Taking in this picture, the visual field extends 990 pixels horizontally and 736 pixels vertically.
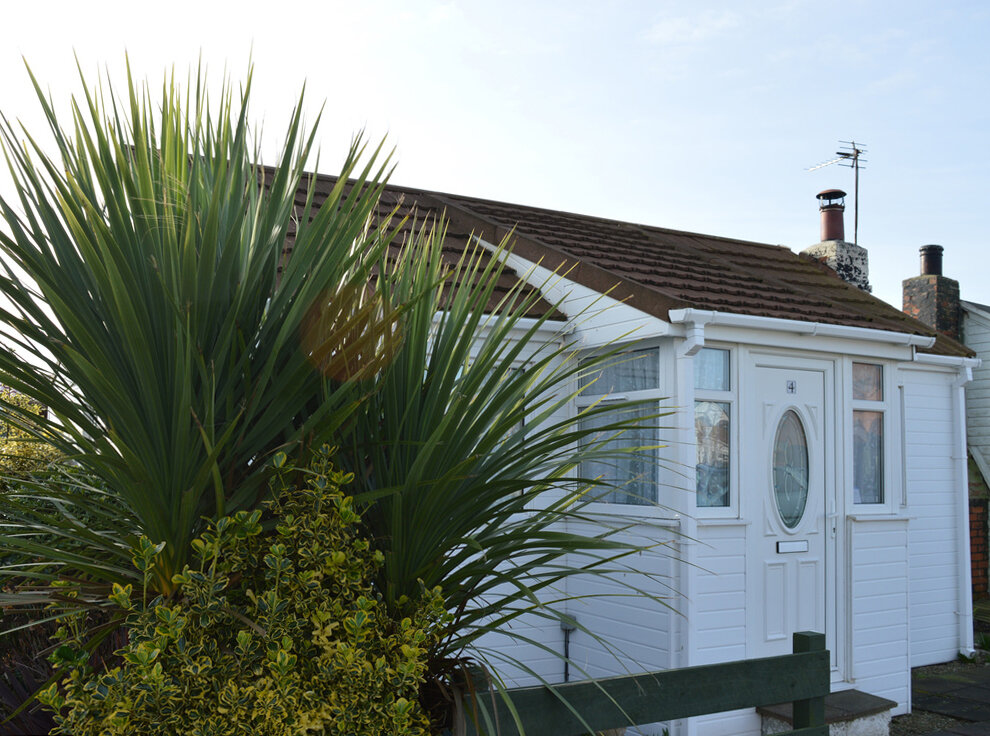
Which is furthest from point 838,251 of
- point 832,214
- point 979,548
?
point 979,548

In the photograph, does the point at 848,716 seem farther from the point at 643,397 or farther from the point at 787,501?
the point at 643,397

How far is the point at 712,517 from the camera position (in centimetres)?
589

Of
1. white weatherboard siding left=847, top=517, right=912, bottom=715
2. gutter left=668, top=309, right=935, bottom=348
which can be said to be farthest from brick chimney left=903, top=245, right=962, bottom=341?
white weatherboard siding left=847, top=517, right=912, bottom=715

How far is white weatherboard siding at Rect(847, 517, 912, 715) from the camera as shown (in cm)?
654

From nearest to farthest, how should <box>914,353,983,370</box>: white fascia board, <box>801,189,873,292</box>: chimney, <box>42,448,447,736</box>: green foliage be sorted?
<box>42,448,447,736</box>: green foliage < <box>914,353,983,370</box>: white fascia board < <box>801,189,873,292</box>: chimney

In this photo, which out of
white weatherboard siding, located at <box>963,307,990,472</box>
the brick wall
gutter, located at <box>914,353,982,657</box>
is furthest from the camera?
white weatherboard siding, located at <box>963,307,990,472</box>

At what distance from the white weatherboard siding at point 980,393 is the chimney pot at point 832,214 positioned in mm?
3449

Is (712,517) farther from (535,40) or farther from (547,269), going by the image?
(535,40)

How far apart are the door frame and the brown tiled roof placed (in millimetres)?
387

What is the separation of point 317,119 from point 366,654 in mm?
1507

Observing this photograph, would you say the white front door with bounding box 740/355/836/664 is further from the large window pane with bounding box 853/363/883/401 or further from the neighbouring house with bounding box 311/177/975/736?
the large window pane with bounding box 853/363/883/401

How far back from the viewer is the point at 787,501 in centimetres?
641

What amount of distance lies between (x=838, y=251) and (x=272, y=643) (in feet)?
34.7

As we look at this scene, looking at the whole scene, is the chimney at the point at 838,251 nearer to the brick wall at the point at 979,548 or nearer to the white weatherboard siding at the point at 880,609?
the brick wall at the point at 979,548
